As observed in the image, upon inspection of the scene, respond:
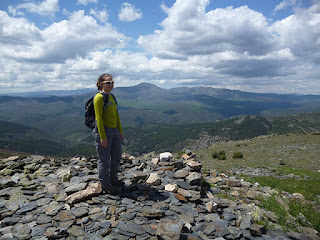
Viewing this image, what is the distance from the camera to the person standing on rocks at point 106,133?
7.22m

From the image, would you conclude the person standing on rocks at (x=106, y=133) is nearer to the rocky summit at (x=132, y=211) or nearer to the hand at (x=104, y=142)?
the hand at (x=104, y=142)

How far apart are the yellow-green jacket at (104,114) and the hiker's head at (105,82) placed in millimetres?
434

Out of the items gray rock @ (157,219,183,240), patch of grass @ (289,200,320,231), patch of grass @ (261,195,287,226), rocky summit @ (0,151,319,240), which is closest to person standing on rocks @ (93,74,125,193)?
rocky summit @ (0,151,319,240)

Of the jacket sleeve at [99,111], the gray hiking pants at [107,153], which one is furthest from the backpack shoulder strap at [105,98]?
the gray hiking pants at [107,153]

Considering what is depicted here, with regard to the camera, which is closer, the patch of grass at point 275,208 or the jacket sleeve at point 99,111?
the jacket sleeve at point 99,111

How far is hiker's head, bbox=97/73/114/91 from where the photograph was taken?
753cm

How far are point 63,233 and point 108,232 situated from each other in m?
1.20

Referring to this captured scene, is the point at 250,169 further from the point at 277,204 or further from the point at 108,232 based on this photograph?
the point at 108,232

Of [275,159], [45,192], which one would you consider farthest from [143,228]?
[275,159]

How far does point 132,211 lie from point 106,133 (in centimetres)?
303

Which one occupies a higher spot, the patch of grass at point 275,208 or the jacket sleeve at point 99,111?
the jacket sleeve at point 99,111

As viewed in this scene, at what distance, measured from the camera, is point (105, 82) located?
753cm

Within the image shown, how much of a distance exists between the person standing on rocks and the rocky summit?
61 cm

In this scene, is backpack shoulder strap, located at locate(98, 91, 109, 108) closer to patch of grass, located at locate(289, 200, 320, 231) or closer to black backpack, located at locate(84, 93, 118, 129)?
black backpack, located at locate(84, 93, 118, 129)
